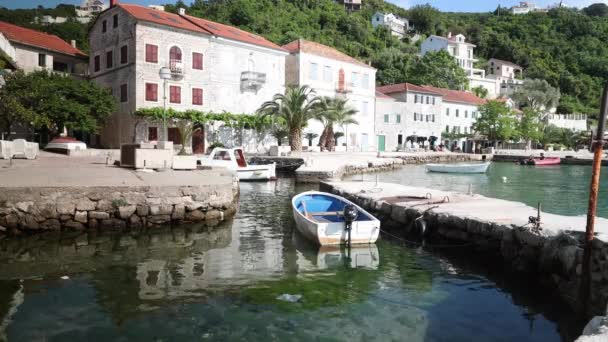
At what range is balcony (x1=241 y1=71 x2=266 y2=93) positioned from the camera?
135ft

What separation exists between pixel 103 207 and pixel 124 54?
91.2 feet

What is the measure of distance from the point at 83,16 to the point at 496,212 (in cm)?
12315

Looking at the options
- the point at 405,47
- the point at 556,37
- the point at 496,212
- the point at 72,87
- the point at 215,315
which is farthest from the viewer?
the point at 556,37

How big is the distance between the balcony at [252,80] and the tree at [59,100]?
1110cm

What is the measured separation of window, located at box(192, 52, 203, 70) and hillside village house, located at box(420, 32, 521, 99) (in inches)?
3101

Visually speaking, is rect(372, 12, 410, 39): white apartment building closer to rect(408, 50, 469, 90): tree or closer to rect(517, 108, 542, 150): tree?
rect(408, 50, 469, 90): tree

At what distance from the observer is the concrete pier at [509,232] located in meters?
7.91

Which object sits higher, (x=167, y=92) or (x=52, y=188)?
(x=167, y=92)

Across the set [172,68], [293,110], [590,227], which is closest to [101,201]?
[590,227]

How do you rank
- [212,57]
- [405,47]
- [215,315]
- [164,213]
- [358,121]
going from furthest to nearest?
[405,47] < [358,121] < [212,57] < [164,213] < [215,315]

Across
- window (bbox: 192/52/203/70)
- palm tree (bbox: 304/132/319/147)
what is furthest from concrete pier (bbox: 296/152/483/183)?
window (bbox: 192/52/203/70)

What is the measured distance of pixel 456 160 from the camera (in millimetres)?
57219

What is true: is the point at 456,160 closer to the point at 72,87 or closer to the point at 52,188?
the point at 72,87

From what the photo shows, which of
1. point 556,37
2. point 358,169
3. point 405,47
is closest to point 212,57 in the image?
point 358,169
